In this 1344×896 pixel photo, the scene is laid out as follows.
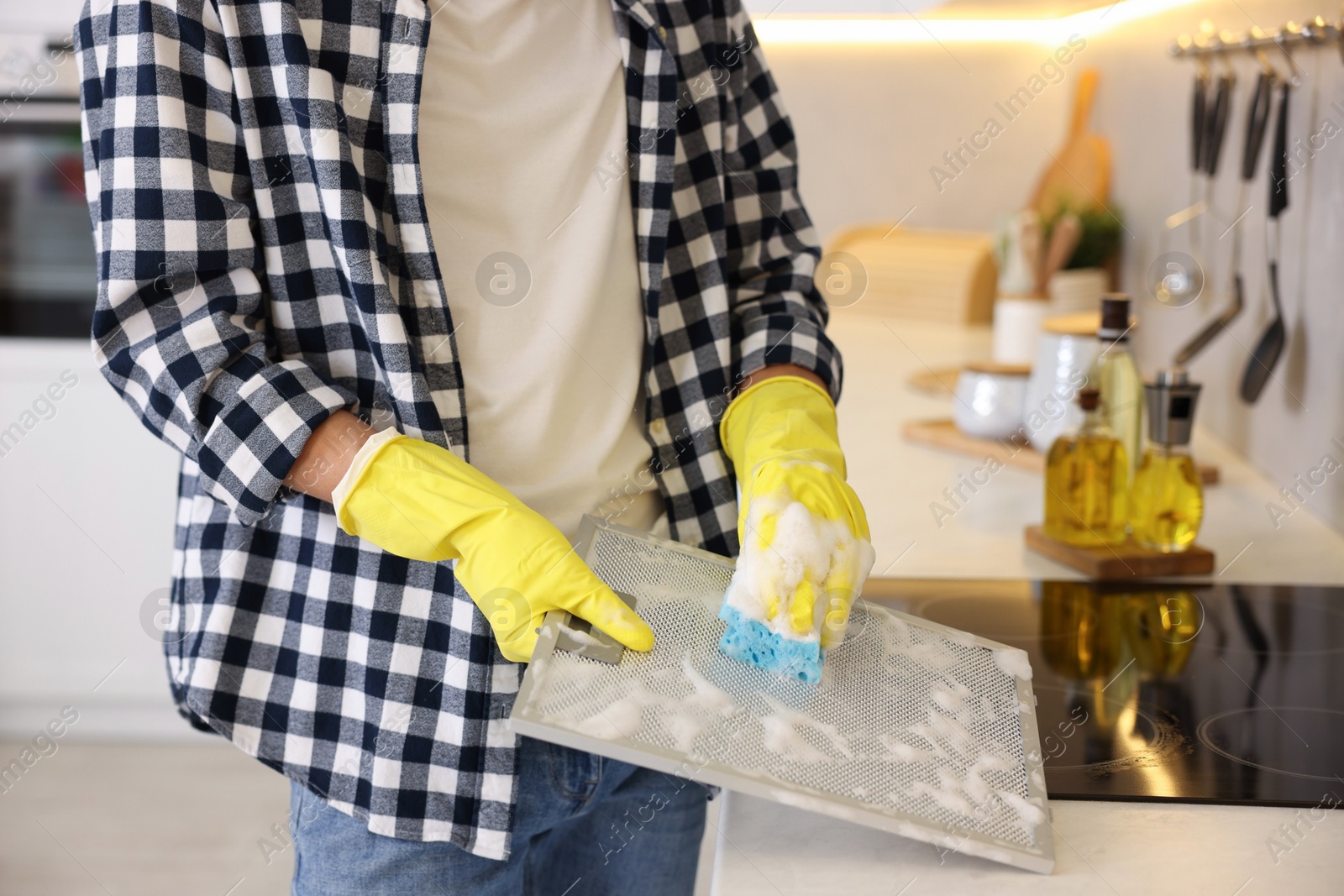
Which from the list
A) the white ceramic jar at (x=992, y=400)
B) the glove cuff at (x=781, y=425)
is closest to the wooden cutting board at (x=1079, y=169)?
the white ceramic jar at (x=992, y=400)

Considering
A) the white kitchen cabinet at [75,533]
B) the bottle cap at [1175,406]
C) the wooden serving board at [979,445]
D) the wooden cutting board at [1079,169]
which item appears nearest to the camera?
the bottle cap at [1175,406]

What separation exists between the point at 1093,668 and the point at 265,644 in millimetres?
625

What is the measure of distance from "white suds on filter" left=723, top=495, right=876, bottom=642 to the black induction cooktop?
0.18 meters

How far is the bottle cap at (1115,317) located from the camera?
Answer: 117 cm

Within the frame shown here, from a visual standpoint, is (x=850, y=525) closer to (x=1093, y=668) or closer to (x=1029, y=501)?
(x=1093, y=668)

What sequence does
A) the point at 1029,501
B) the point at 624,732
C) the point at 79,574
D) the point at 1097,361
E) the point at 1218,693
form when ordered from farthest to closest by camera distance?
the point at 79,574 < the point at 1029,501 < the point at 1097,361 < the point at 1218,693 < the point at 624,732

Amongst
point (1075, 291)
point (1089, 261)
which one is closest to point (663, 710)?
point (1075, 291)

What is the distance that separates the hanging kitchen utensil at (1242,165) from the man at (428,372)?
0.83 metres

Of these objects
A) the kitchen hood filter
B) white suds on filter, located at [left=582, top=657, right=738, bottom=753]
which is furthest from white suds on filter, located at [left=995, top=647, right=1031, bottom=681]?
white suds on filter, located at [left=582, top=657, right=738, bottom=753]

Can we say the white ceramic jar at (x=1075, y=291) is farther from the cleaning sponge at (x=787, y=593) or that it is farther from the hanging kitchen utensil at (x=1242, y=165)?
the cleaning sponge at (x=787, y=593)

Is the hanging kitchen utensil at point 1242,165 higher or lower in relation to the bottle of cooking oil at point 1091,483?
higher

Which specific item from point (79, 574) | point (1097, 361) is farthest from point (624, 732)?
point (79, 574)

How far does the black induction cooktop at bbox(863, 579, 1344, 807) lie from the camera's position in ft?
2.33

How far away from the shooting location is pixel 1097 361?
126 centimetres
